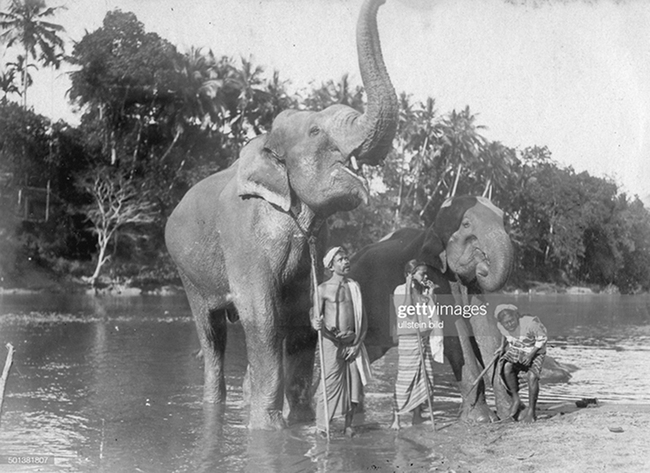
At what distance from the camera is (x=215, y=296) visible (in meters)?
Result: 9.23

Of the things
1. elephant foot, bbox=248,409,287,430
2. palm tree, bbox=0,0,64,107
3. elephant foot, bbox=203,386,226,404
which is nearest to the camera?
elephant foot, bbox=248,409,287,430

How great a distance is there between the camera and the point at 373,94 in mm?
7273

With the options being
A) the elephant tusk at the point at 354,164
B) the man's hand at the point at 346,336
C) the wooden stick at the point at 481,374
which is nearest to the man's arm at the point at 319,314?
the man's hand at the point at 346,336

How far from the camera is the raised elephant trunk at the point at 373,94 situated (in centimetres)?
726

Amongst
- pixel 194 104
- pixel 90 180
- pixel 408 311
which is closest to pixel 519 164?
pixel 194 104

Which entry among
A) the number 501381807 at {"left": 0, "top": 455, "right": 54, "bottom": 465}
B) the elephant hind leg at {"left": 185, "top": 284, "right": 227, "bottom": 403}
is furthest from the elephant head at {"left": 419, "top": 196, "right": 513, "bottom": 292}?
the number 501381807 at {"left": 0, "top": 455, "right": 54, "bottom": 465}

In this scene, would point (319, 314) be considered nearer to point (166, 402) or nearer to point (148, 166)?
point (166, 402)

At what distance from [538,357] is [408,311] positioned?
1.33m

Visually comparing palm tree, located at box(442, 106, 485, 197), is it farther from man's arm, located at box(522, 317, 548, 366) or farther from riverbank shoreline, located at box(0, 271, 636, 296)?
man's arm, located at box(522, 317, 548, 366)

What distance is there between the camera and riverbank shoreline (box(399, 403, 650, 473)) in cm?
607

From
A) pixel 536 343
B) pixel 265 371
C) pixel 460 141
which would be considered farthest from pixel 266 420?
pixel 460 141

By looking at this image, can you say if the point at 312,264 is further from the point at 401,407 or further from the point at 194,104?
the point at 194,104

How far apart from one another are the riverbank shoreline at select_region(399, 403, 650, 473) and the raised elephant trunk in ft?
8.79

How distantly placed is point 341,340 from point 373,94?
225 centimetres
